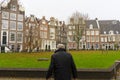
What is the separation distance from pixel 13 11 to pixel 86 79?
247 feet

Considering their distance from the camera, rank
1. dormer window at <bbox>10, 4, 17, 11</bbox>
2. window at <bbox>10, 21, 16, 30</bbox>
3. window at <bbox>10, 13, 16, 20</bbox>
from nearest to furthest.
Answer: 1. window at <bbox>10, 21, 16, 30</bbox>
2. window at <bbox>10, 13, 16, 20</bbox>
3. dormer window at <bbox>10, 4, 17, 11</bbox>

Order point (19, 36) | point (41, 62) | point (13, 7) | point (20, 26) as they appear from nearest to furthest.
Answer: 1. point (41, 62)
2. point (19, 36)
3. point (13, 7)
4. point (20, 26)

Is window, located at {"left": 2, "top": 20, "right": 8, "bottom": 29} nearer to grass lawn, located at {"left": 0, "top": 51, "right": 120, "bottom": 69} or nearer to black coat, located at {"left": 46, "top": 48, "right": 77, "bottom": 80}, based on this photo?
grass lawn, located at {"left": 0, "top": 51, "right": 120, "bottom": 69}

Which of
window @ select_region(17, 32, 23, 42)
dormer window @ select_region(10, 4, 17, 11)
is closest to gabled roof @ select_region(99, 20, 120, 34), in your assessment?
window @ select_region(17, 32, 23, 42)

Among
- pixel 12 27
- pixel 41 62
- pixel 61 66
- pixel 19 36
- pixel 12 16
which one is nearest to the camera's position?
pixel 61 66

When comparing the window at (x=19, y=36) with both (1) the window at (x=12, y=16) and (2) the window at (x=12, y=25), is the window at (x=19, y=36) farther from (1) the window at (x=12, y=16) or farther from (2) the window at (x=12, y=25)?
(1) the window at (x=12, y=16)

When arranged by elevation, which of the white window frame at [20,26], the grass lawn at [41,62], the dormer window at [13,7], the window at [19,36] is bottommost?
the grass lawn at [41,62]

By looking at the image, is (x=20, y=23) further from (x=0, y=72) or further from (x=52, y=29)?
(x=0, y=72)

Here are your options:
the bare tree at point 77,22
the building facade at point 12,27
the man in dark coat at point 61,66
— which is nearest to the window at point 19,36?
the building facade at point 12,27

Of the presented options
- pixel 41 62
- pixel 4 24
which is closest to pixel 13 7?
pixel 4 24

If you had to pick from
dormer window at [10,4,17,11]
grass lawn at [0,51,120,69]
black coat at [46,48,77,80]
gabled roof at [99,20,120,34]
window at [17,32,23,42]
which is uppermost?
dormer window at [10,4,17,11]

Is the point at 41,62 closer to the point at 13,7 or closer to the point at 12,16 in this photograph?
the point at 12,16

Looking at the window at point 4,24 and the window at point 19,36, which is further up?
the window at point 4,24

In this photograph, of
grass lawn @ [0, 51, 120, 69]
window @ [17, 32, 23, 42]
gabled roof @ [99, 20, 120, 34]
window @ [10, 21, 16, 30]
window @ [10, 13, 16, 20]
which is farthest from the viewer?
gabled roof @ [99, 20, 120, 34]
